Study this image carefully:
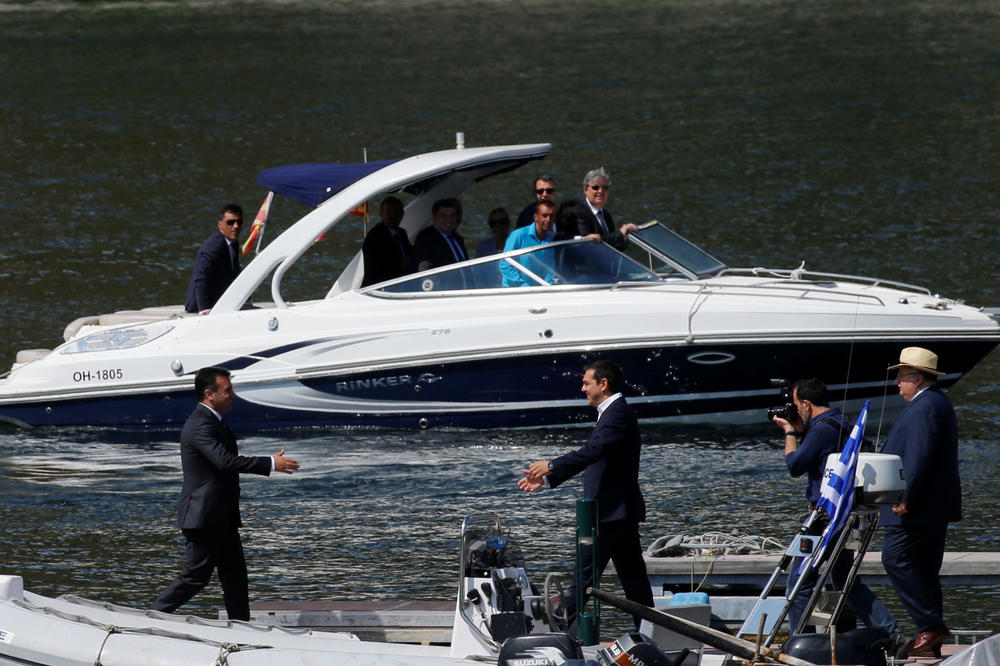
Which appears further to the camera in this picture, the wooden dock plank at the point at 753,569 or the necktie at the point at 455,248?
the necktie at the point at 455,248

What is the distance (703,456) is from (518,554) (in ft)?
16.3

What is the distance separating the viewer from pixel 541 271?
13.0m

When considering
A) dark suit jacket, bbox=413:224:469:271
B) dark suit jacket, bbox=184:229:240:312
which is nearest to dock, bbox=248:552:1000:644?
dark suit jacket, bbox=413:224:469:271

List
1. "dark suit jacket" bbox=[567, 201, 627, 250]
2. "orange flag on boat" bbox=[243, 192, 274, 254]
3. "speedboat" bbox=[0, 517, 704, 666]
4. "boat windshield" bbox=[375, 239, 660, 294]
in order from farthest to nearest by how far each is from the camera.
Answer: "orange flag on boat" bbox=[243, 192, 274, 254]
"dark suit jacket" bbox=[567, 201, 627, 250]
"boat windshield" bbox=[375, 239, 660, 294]
"speedboat" bbox=[0, 517, 704, 666]

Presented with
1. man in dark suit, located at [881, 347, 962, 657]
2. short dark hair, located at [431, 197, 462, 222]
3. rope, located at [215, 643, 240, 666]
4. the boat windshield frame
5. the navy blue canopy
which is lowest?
rope, located at [215, 643, 240, 666]

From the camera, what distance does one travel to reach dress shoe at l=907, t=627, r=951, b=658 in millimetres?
7684

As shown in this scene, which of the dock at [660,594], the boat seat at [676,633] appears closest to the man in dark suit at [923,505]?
the boat seat at [676,633]

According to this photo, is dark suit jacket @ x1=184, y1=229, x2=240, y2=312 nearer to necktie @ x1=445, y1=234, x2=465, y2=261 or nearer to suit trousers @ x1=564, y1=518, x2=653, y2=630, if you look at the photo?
necktie @ x1=445, y1=234, x2=465, y2=261

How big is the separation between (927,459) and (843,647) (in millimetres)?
1365

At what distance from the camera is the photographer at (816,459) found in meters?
7.33

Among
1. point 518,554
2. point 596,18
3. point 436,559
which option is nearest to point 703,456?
point 436,559

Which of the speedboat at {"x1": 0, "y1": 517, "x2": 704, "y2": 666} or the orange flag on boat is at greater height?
the orange flag on boat

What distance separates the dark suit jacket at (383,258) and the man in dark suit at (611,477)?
539 cm

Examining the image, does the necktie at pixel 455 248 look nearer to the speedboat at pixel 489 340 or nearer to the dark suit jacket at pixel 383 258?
the speedboat at pixel 489 340
